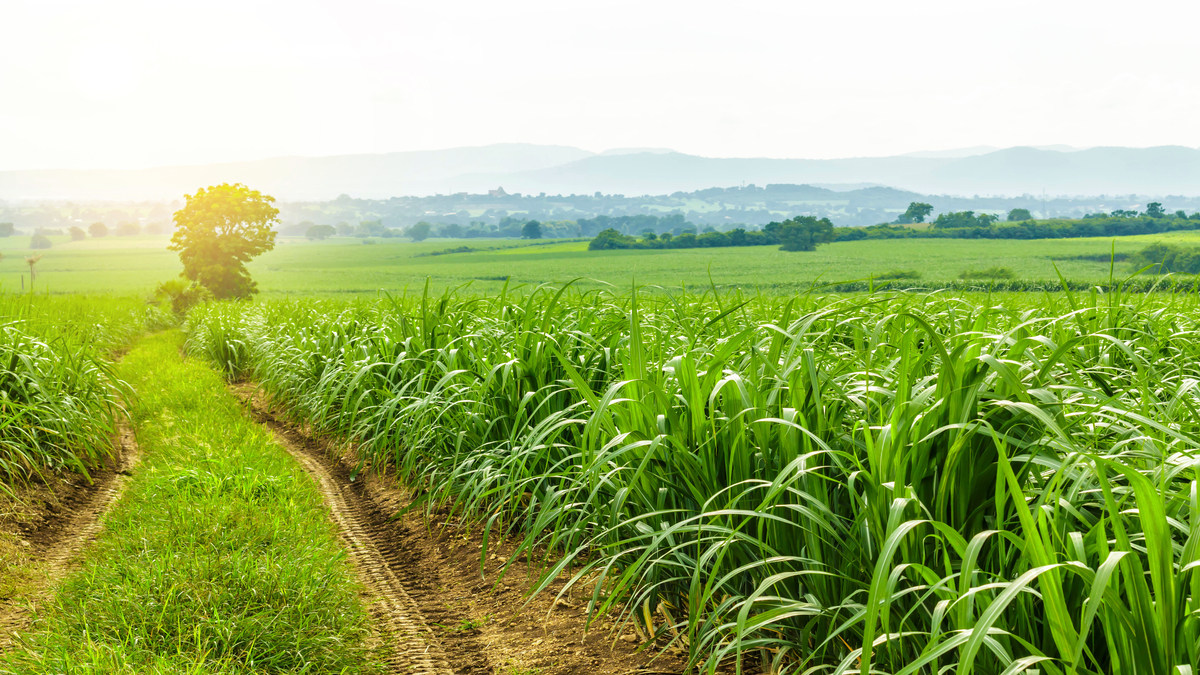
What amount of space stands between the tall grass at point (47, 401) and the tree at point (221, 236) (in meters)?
26.2

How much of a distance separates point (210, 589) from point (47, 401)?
3.03 m

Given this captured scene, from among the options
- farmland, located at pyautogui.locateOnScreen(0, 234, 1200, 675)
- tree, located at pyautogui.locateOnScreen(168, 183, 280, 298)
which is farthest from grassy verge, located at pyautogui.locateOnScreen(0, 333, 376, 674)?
tree, located at pyautogui.locateOnScreen(168, 183, 280, 298)

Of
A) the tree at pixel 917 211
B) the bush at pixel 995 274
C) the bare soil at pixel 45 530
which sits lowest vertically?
the bare soil at pixel 45 530

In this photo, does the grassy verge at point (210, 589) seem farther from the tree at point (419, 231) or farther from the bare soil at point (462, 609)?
the tree at point (419, 231)

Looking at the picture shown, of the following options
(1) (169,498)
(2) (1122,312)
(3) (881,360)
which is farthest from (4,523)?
(2) (1122,312)

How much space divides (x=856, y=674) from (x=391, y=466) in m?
4.20

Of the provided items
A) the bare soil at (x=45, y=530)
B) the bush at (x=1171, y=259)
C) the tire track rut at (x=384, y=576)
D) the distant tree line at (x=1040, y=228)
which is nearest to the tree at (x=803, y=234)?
the distant tree line at (x=1040, y=228)

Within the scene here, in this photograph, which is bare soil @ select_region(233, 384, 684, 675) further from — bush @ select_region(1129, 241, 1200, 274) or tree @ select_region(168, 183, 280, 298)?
bush @ select_region(1129, 241, 1200, 274)

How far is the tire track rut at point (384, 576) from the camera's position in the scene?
291 cm

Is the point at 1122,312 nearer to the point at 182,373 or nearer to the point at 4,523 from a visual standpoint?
the point at 4,523

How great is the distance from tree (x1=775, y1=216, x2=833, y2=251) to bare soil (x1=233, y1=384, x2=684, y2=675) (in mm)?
70736

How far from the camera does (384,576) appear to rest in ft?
12.2

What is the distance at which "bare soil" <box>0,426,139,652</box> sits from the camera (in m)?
3.38

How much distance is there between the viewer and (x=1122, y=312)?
468cm
